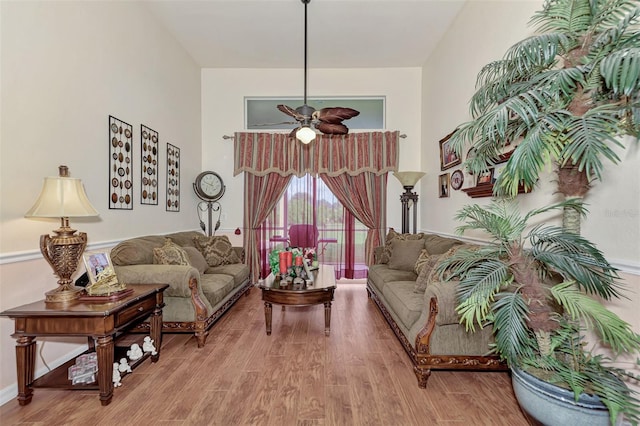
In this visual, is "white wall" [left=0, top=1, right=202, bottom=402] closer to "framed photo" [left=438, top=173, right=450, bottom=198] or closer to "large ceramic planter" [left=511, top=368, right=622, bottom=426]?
"large ceramic planter" [left=511, top=368, right=622, bottom=426]

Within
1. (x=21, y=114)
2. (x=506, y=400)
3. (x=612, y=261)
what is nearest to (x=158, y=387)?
(x=21, y=114)

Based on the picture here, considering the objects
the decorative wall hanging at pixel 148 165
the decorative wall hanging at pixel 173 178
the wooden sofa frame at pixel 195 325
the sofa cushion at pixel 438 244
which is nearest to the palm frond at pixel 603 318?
the sofa cushion at pixel 438 244

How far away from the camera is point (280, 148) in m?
5.11

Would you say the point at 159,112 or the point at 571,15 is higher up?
the point at 159,112

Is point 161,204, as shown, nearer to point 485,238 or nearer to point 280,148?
point 280,148

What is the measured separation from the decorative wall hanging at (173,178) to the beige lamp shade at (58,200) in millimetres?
2233

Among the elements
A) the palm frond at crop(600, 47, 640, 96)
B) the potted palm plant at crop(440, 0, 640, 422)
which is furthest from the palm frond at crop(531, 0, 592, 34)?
the palm frond at crop(600, 47, 640, 96)

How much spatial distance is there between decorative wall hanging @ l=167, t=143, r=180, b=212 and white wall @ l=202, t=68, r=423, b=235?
2.88 ft

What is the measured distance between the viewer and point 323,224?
204 inches

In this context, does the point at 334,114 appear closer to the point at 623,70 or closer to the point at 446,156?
the point at 446,156

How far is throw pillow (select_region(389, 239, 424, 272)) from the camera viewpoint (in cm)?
389

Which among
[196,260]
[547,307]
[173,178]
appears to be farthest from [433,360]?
[173,178]

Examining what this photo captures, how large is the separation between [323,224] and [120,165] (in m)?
3.06

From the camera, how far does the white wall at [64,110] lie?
6.64 feet
